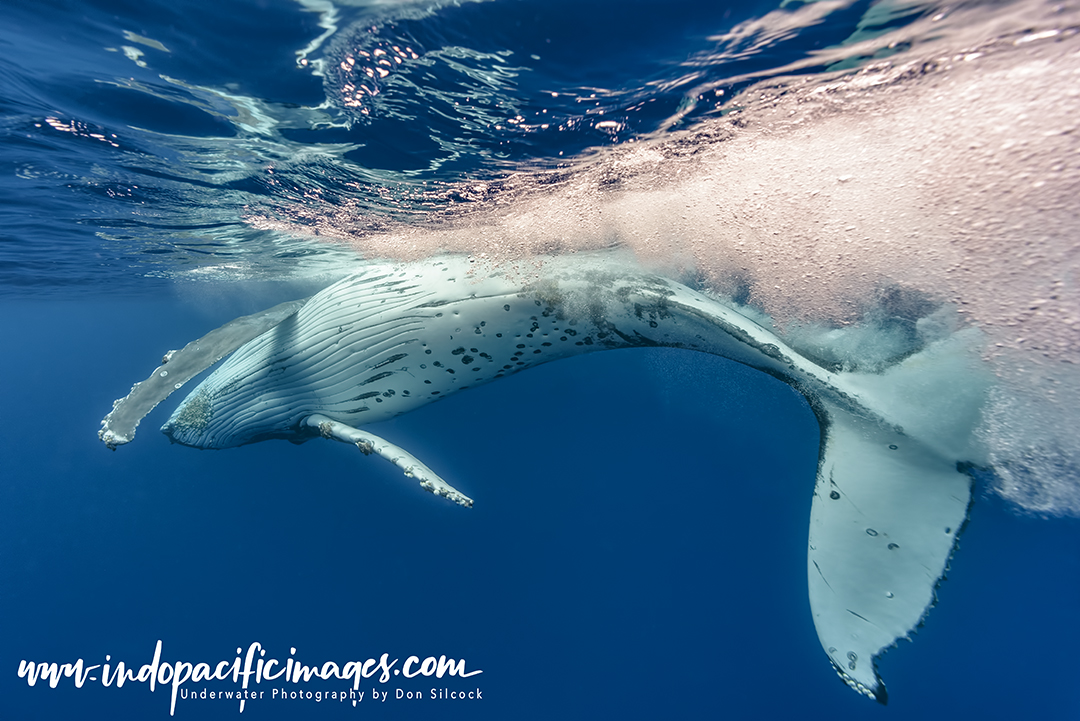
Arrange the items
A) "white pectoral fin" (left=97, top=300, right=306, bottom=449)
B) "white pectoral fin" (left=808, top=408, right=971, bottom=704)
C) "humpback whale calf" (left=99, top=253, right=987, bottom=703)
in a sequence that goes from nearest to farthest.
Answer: "white pectoral fin" (left=808, top=408, right=971, bottom=704), "humpback whale calf" (left=99, top=253, right=987, bottom=703), "white pectoral fin" (left=97, top=300, right=306, bottom=449)

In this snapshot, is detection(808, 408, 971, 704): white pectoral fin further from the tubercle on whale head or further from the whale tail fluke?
the tubercle on whale head

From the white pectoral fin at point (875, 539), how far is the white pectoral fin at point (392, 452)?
3444 mm

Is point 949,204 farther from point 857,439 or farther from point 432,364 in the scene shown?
point 432,364

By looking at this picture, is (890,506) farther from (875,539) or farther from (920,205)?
(920,205)

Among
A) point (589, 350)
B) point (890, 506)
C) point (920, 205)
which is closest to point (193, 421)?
point (589, 350)

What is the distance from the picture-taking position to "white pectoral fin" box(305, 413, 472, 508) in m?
4.00

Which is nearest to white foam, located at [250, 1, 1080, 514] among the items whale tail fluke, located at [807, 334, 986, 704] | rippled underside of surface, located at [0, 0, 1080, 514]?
rippled underside of surface, located at [0, 0, 1080, 514]

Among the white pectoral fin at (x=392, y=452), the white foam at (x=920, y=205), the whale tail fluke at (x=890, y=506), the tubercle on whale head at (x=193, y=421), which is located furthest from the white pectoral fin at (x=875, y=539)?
the tubercle on whale head at (x=193, y=421)

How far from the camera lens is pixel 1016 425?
4.11 metres

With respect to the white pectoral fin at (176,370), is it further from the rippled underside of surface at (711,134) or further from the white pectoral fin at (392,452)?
the rippled underside of surface at (711,134)

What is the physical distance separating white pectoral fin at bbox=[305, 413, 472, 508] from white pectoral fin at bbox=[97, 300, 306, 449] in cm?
158

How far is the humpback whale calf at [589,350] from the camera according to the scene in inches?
146

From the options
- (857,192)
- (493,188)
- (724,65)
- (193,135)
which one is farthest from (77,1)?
(857,192)

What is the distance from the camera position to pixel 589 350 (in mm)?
5445
